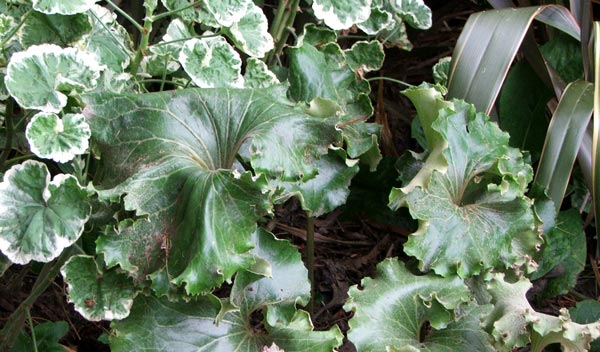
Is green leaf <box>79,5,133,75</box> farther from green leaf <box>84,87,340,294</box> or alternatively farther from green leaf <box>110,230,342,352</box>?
green leaf <box>110,230,342,352</box>

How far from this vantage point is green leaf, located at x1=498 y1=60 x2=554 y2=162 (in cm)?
206

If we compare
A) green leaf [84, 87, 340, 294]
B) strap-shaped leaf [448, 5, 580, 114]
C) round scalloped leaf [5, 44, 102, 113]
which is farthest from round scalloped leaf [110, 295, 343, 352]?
strap-shaped leaf [448, 5, 580, 114]

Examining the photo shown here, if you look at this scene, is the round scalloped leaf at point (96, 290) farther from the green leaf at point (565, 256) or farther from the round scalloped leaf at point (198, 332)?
the green leaf at point (565, 256)

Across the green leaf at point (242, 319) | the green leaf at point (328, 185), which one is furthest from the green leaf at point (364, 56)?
the green leaf at point (242, 319)

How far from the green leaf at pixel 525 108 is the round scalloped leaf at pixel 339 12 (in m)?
0.66

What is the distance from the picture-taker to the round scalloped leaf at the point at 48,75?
4.20 feet

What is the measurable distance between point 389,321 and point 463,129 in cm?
45

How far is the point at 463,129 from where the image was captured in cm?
161

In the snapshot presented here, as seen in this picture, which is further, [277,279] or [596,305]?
[596,305]

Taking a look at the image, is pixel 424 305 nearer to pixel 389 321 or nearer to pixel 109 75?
pixel 389 321

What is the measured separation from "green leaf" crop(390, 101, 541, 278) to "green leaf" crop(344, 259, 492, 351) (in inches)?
1.6

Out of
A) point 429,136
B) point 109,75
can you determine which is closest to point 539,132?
point 429,136

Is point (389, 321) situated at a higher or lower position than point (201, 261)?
lower

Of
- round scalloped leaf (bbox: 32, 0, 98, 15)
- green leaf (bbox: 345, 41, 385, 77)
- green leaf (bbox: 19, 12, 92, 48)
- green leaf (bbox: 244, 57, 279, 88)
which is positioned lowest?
green leaf (bbox: 345, 41, 385, 77)
